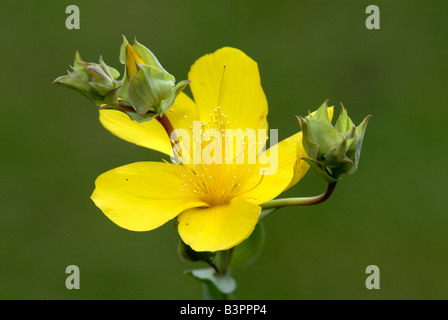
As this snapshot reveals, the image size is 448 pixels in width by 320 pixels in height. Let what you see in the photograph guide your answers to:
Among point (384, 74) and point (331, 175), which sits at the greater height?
point (384, 74)

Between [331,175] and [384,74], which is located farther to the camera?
[384,74]

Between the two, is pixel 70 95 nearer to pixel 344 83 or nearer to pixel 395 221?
pixel 344 83

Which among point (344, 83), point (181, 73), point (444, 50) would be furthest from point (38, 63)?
point (444, 50)

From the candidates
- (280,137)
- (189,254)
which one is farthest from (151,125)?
(280,137)

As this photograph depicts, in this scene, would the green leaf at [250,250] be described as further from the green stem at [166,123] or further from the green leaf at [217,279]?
the green stem at [166,123]

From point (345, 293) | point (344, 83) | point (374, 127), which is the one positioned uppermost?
point (344, 83)

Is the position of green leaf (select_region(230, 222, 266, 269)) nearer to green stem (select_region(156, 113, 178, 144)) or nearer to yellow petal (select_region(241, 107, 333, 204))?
yellow petal (select_region(241, 107, 333, 204))
